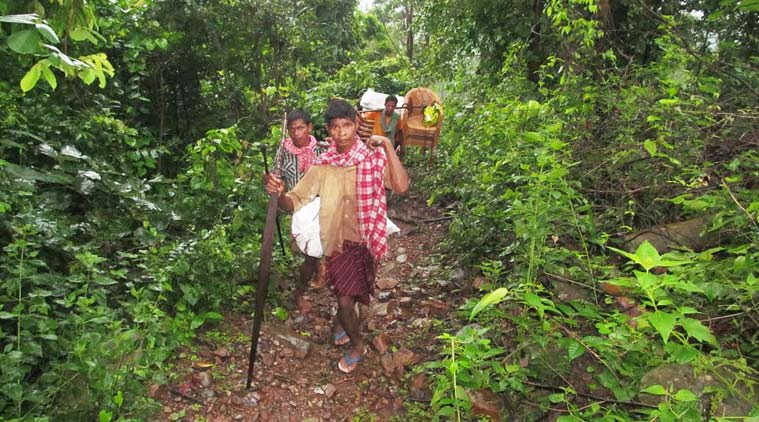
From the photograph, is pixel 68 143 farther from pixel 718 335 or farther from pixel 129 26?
pixel 718 335

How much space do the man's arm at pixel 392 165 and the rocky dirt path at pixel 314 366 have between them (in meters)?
1.27

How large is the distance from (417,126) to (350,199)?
15.0ft

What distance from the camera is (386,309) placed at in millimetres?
4391

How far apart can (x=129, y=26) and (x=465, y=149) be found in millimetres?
3877

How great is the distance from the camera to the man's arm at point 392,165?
10.8 feet

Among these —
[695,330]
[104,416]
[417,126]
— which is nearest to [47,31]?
[104,416]

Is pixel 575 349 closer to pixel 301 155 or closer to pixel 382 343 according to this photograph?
pixel 382 343

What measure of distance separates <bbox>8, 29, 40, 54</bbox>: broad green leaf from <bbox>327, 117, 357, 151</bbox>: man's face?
1.87 meters

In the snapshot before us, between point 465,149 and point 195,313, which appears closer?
point 195,313

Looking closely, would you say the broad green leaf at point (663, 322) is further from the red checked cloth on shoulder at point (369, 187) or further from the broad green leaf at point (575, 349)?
the red checked cloth on shoulder at point (369, 187)

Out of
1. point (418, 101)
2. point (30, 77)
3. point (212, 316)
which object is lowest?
point (212, 316)

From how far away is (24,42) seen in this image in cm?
145

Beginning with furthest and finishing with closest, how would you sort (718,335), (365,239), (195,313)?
(195,313) < (365,239) < (718,335)

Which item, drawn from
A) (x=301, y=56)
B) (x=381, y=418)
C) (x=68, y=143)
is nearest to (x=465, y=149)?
(x=301, y=56)
